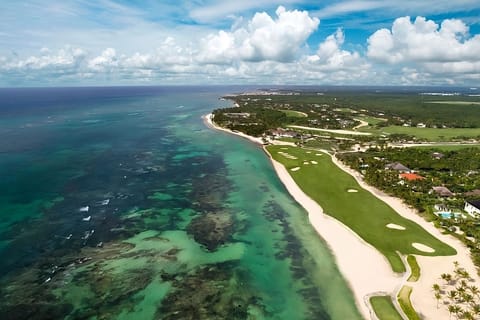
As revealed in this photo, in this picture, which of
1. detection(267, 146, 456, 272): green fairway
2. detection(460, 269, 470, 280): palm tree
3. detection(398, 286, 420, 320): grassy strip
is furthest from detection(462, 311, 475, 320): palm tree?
detection(267, 146, 456, 272): green fairway

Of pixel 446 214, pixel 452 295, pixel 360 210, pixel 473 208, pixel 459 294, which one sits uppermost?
pixel 473 208

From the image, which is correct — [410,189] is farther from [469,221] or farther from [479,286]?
[479,286]

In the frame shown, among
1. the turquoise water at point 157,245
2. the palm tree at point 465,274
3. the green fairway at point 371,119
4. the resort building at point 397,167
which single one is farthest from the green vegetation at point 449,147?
the palm tree at point 465,274

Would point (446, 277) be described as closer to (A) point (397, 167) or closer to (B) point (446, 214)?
(B) point (446, 214)

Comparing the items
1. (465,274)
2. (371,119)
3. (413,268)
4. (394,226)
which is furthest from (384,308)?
(371,119)

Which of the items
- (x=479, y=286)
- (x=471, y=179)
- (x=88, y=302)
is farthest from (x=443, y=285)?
(x=471, y=179)
